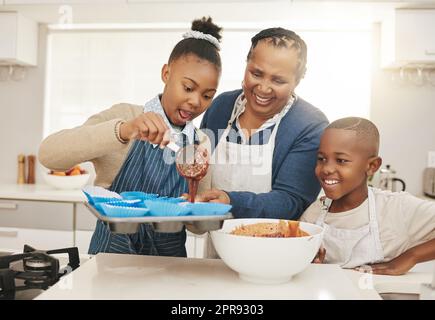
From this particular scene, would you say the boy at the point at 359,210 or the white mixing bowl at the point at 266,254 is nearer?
the white mixing bowl at the point at 266,254

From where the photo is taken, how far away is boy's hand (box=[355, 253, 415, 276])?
977mm

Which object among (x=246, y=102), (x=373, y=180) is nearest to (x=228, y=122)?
(x=246, y=102)

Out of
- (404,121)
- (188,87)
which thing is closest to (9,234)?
(188,87)

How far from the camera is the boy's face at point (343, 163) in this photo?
107 centimetres

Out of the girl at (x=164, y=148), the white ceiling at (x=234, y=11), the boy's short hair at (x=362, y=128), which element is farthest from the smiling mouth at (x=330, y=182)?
the white ceiling at (x=234, y=11)

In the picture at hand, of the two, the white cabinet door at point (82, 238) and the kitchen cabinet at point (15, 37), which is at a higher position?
the kitchen cabinet at point (15, 37)

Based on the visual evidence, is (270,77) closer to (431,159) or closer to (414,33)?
(414,33)

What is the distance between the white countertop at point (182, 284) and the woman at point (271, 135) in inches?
12.2

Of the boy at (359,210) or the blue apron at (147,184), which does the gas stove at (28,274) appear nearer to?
the blue apron at (147,184)

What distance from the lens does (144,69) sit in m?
2.19

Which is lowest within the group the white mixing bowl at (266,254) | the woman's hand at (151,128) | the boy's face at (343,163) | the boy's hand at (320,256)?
the boy's hand at (320,256)

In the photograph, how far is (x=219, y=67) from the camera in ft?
3.70

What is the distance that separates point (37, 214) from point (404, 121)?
5.48 feet
